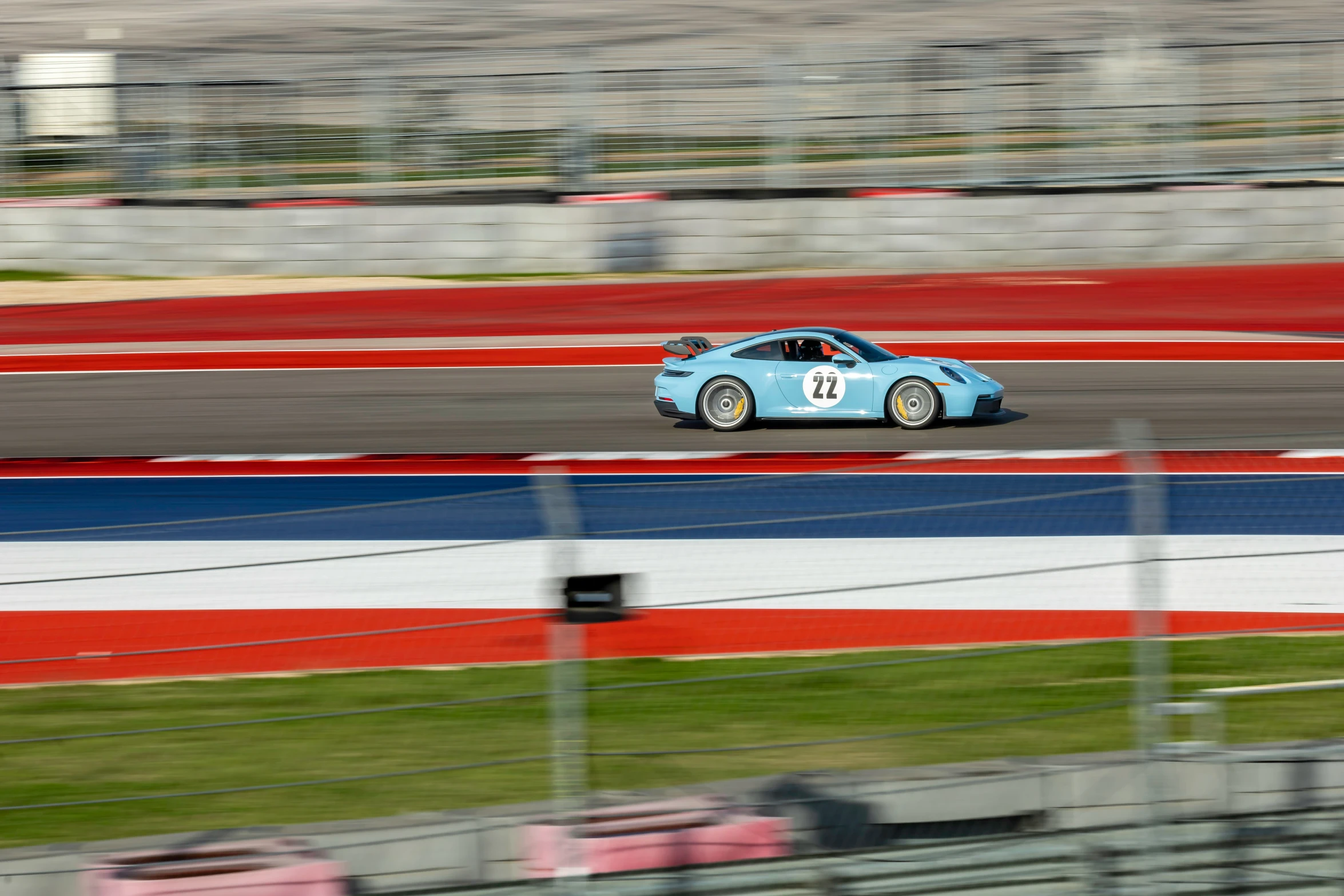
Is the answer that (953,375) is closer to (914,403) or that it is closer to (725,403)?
(914,403)

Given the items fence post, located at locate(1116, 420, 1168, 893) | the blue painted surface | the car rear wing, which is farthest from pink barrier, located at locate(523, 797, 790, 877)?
the car rear wing

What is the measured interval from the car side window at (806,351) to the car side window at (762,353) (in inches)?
2.3

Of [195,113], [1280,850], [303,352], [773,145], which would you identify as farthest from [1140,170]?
[1280,850]

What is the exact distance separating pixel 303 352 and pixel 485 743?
1131 centimetres

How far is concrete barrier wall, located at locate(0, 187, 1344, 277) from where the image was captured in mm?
18750

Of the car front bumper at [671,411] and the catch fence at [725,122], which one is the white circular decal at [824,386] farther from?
the catch fence at [725,122]

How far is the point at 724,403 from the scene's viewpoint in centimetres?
1177

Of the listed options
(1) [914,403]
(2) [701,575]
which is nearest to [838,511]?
(2) [701,575]

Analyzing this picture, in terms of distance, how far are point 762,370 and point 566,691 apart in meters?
7.52

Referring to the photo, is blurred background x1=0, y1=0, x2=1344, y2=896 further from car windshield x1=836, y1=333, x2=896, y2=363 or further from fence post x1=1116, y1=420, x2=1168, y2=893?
car windshield x1=836, y1=333, x2=896, y2=363

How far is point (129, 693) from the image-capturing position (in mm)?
5758

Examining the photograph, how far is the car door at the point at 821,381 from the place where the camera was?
11.5 meters

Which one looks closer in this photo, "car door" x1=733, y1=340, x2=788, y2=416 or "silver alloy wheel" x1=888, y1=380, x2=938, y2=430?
"silver alloy wheel" x1=888, y1=380, x2=938, y2=430

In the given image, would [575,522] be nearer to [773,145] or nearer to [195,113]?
[773,145]
